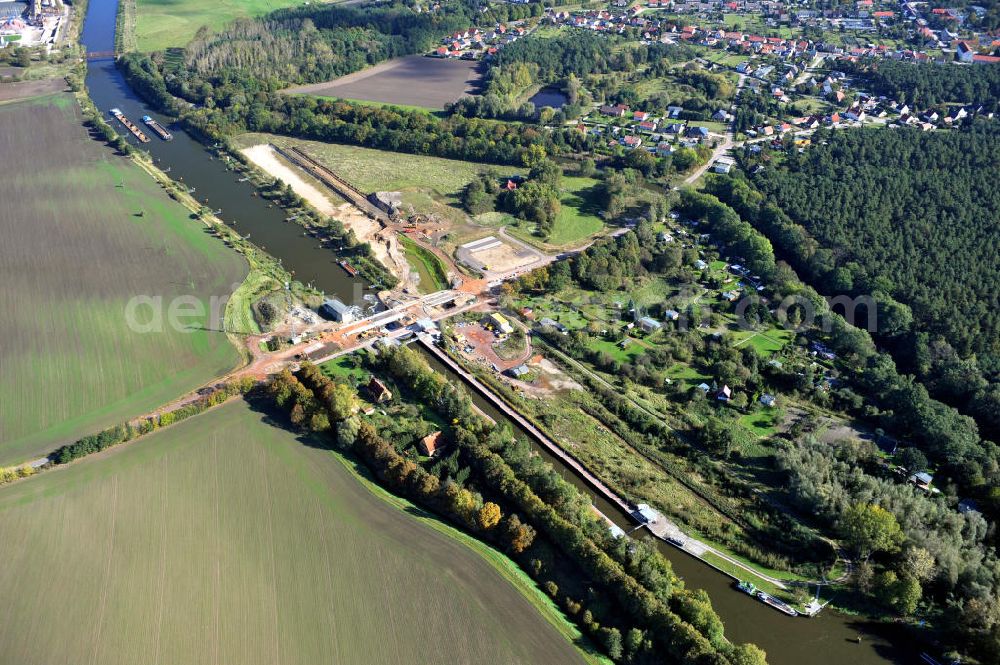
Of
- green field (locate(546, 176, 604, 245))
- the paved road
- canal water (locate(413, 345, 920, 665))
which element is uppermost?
the paved road

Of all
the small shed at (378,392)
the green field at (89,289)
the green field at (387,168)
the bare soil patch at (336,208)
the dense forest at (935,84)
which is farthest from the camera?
the dense forest at (935,84)

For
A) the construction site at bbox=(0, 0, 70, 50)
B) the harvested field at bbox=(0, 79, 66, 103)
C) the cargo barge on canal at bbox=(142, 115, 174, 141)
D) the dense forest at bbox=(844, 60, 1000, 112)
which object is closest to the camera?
the cargo barge on canal at bbox=(142, 115, 174, 141)

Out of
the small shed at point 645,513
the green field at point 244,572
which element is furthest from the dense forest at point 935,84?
the green field at point 244,572

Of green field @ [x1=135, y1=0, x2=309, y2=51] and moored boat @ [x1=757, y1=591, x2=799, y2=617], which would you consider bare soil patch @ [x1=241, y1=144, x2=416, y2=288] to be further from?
green field @ [x1=135, y1=0, x2=309, y2=51]

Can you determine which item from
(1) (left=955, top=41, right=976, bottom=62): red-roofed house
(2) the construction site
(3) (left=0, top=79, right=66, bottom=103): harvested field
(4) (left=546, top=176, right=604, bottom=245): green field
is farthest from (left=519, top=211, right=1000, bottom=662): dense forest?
(2) the construction site

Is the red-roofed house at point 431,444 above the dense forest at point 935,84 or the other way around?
the other way around

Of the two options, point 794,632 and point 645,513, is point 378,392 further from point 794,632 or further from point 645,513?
point 794,632

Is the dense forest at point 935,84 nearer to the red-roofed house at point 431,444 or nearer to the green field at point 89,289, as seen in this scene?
the red-roofed house at point 431,444
